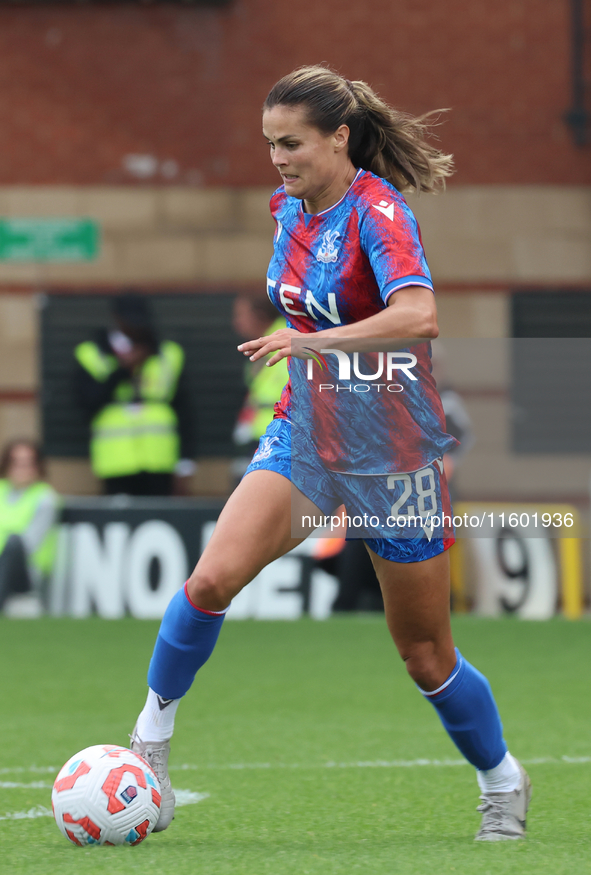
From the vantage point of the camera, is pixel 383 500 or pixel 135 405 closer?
pixel 383 500

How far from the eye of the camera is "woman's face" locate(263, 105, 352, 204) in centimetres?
385

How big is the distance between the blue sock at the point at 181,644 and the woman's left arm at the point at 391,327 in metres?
0.70

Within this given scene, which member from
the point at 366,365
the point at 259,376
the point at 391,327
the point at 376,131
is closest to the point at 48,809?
the point at 366,365

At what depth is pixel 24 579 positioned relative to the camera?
1016 cm

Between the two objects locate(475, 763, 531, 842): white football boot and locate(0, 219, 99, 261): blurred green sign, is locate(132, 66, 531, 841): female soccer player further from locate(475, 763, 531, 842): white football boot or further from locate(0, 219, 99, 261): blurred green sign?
locate(0, 219, 99, 261): blurred green sign

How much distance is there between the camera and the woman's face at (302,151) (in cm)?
385

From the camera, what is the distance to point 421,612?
389 centimetres

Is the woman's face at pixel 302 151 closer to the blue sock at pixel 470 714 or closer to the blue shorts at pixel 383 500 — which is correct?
the blue shorts at pixel 383 500

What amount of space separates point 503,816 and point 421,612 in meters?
0.68

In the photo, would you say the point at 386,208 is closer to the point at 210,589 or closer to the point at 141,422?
the point at 210,589

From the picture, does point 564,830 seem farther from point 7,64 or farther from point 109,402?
point 7,64

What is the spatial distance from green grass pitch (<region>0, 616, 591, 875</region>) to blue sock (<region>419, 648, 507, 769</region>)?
25 cm

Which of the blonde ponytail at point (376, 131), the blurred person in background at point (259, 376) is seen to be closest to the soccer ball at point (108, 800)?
the blonde ponytail at point (376, 131)

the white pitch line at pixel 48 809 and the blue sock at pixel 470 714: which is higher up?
the blue sock at pixel 470 714
